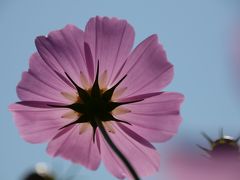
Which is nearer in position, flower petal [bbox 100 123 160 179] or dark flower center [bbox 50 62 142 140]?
flower petal [bbox 100 123 160 179]

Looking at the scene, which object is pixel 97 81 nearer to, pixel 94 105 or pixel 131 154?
pixel 94 105

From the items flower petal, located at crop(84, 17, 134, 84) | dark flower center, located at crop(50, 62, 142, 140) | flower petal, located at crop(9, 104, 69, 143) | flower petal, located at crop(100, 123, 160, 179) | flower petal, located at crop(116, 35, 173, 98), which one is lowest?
flower petal, located at crop(100, 123, 160, 179)

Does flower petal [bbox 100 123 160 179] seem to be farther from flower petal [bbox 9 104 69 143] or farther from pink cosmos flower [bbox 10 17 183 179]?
flower petal [bbox 9 104 69 143]

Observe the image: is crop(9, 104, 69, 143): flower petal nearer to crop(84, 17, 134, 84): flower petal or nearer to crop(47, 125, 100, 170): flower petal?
crop(47, 125, 100, 170): flower petal

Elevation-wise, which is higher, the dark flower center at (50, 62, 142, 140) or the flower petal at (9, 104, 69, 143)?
the dark flower center at (50, 62, 142, 140)

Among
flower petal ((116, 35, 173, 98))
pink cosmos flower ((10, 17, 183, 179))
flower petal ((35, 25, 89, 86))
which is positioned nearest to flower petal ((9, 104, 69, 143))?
pink cosmos flower ((10, 17, 183, 179))

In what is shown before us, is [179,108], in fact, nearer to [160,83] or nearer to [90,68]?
[160,83]

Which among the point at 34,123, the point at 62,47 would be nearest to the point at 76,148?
the point at 34,123

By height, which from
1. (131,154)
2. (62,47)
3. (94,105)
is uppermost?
(62,47)

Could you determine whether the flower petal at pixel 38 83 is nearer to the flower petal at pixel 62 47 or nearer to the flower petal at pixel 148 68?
the flower petal at pixel 62 47
